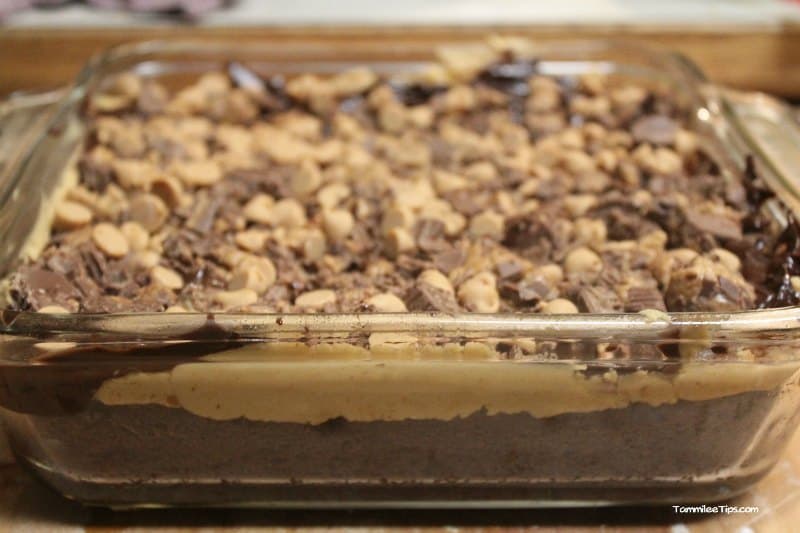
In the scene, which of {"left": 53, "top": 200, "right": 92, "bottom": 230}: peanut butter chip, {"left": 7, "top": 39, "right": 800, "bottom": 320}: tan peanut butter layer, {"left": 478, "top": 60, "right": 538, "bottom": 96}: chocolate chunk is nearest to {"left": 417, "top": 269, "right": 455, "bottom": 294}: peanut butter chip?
{"left": 7, "top": 39, "right": 800, "bottom": 320}: tan peanut butter layer

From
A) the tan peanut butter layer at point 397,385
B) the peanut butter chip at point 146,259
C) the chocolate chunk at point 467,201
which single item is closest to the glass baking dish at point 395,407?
the tan peanut butter layer at point 397,385

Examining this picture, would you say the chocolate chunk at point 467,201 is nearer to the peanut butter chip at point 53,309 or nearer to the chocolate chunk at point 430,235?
the chocolate chunk at point 430,235

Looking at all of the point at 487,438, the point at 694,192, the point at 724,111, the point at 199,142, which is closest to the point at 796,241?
the point at 694,192

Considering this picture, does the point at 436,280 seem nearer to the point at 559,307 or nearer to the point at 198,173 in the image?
the point at 559,307

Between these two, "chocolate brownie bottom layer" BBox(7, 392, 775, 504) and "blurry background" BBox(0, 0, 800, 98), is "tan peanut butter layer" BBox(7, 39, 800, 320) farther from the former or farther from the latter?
"blurry background" BBox(0, 0, 800, 98)

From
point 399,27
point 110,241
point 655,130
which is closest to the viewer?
point 110,241

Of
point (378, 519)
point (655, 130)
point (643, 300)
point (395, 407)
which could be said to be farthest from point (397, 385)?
point (655, 130)
